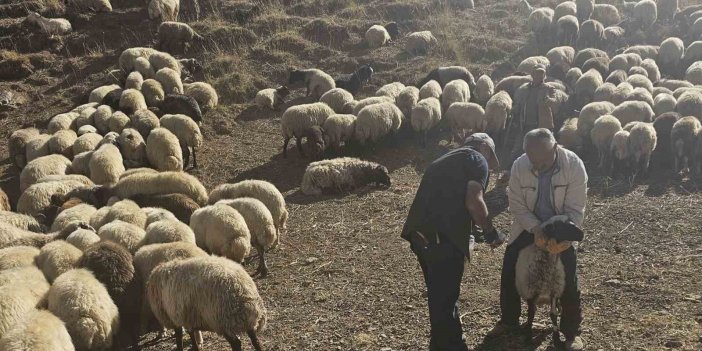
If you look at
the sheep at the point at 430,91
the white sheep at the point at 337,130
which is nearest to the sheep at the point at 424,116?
the sheep at the point at 430,91

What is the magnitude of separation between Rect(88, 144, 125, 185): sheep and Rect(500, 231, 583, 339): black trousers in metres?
7.63

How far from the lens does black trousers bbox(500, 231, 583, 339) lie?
18.4 ft

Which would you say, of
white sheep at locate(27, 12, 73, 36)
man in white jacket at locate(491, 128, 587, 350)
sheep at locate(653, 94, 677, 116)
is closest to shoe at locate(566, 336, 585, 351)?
man in white jacket at locate(491, 128, 587, 350)

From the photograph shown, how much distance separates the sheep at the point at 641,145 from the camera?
438 inches

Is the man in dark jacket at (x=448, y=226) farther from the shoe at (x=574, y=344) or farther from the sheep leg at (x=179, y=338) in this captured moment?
the sheep leg at (x=179, y=338)

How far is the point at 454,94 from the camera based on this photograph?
1453 cm

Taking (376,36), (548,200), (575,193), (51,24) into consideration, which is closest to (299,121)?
(376,36)

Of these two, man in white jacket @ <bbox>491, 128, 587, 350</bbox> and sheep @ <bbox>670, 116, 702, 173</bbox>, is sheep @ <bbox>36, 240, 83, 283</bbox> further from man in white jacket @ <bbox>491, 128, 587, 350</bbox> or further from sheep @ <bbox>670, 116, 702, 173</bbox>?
sheep @ <bbox>670, 116, 702, 173</bbox>

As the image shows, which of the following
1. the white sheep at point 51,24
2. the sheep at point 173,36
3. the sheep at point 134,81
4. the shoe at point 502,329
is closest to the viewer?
the shoe at point 502,329

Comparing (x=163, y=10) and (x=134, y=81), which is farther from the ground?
(x=163, y=10)

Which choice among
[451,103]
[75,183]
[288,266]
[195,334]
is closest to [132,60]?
[75,183]

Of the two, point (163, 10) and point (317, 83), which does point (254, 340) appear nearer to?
point (317, 83)

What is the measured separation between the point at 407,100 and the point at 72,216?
24.6 ft

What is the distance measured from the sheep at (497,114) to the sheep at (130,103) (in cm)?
732
